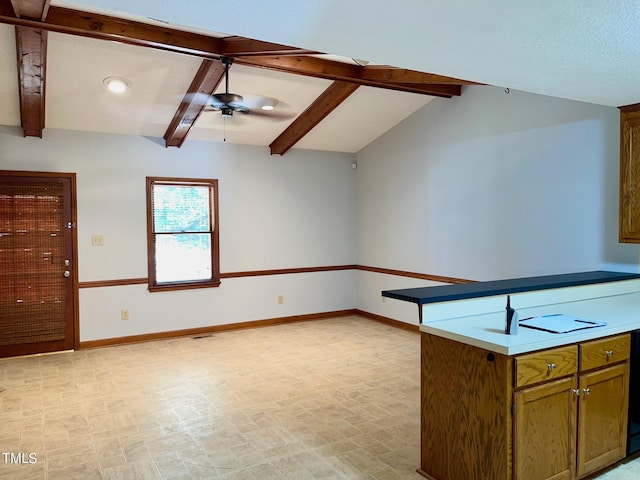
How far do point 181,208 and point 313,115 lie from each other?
2034mm

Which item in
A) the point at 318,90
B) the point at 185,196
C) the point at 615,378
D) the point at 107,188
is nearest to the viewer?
the point at 615,378

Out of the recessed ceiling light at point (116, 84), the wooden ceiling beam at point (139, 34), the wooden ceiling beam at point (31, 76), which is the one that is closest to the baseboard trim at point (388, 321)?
the wooden ceiling beam at point (139, 34)

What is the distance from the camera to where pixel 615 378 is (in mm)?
2533

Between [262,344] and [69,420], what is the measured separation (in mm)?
2369

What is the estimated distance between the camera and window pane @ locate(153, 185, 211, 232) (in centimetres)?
570

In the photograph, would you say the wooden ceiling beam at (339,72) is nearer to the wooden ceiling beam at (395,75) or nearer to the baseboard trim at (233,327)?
the wooden ceiling beam at (395,75)

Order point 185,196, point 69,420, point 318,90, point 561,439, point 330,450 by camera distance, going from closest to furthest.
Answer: point 561,439 → point 330,450 → point 69,420 → point 318,90 → point 185,196

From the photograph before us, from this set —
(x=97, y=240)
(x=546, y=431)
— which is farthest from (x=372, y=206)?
(x=546, y=431)

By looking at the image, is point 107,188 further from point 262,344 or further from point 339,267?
point 339,267

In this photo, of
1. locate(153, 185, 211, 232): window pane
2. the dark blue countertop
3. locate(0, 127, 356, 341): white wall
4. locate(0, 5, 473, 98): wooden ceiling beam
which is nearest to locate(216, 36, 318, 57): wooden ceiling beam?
locate(0, 5, 473, 98): wooden ceiling beam

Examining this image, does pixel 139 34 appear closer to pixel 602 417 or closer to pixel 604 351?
pixel 604 351

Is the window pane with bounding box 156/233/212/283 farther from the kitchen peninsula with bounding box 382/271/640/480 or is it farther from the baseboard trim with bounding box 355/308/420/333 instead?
the kitchen peninsula with bounding box 382/271/640/480

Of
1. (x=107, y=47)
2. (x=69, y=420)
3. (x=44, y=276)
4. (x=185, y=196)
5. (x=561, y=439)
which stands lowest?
(x=69, y=420)

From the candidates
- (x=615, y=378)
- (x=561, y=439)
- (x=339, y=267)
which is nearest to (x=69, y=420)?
(x=561, y=439)
